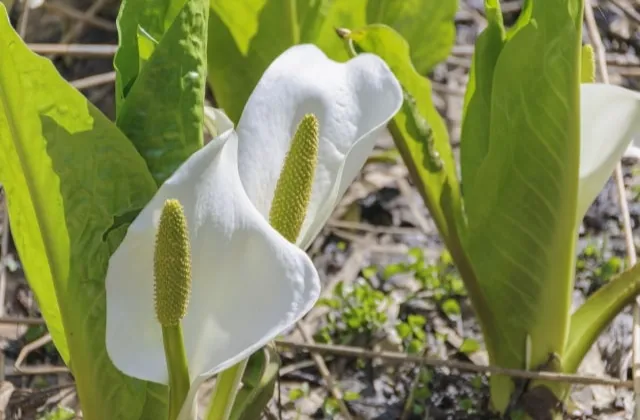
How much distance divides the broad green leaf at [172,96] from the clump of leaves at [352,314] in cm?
62

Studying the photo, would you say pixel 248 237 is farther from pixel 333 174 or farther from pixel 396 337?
pixel 396 337

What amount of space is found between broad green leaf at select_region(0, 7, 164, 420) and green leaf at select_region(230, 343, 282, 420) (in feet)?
0.34

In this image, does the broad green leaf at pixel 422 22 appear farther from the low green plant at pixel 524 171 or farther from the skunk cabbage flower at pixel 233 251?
the skunk cabbage flower at pixel 233 251

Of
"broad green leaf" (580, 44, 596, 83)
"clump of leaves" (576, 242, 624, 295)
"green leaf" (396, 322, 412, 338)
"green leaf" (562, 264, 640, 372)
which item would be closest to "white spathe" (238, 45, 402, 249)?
"broad green leaf" (580, 44, 596, 83)

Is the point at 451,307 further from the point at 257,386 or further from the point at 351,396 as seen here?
the point at 257,386

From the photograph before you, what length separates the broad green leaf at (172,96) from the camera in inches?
33.1

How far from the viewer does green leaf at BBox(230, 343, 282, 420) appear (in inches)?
36.1

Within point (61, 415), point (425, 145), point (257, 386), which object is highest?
point (425, 145)

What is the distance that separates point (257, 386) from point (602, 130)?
520 millimetres

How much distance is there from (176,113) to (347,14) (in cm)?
52

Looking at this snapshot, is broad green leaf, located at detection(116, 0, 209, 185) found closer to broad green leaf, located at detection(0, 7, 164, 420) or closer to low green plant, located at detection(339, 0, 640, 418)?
broad green leaf, located at detection(0, 7, 164, 420)

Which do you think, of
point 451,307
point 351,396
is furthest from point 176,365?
point 451,307

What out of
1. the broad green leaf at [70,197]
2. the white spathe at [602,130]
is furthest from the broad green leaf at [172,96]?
the white spathe at [602,130]

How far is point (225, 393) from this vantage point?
875mm
